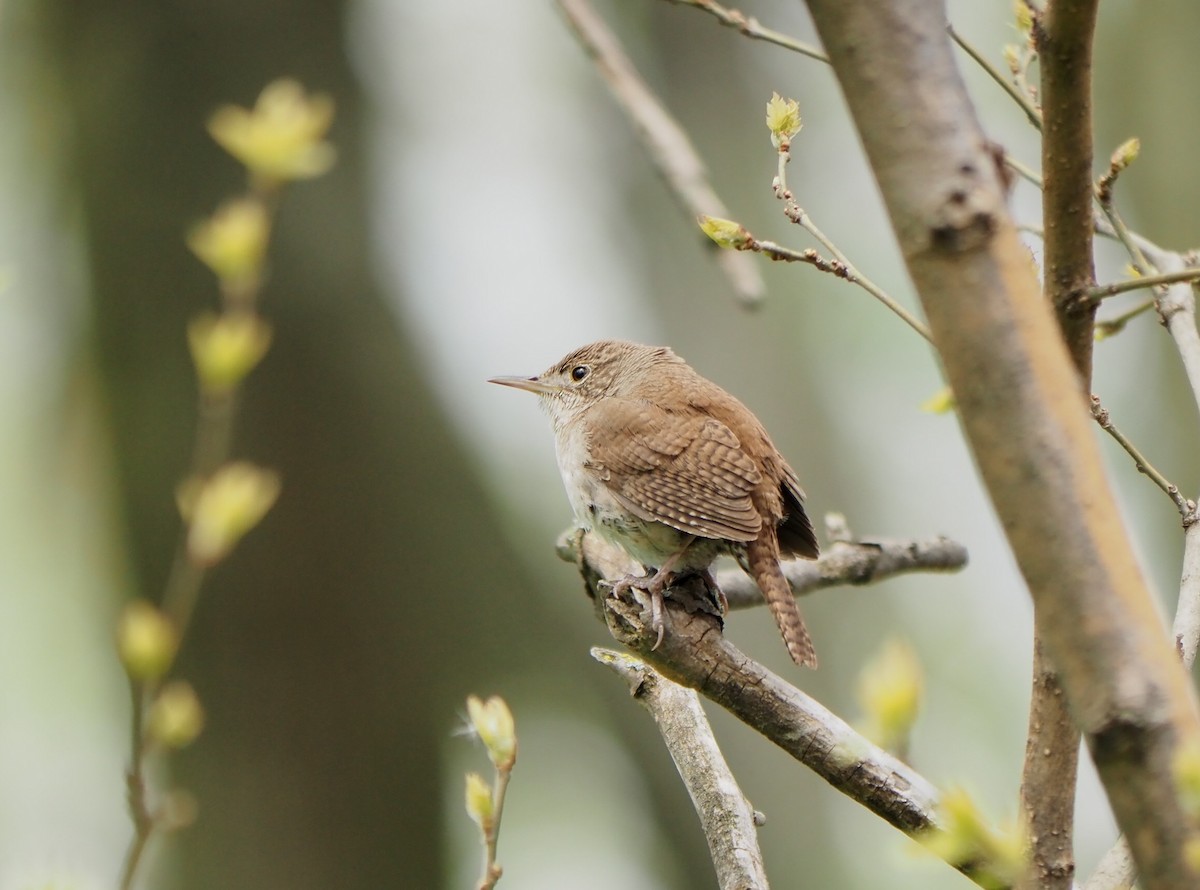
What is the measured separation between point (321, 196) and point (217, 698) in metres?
2.18

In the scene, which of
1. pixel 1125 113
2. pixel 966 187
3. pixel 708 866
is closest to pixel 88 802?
pixel 708 866

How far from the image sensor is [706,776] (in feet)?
6.82

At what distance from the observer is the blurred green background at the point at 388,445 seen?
5145 mm

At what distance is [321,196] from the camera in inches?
219

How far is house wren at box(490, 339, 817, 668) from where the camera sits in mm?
2865

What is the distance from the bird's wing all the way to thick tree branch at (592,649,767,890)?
1.70ft

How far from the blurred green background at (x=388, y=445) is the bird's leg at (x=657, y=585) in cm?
181

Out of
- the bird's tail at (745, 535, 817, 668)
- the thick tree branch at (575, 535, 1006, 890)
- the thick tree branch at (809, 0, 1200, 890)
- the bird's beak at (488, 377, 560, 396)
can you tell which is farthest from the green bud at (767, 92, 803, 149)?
the bird's beak at (488, 377, 560, 396)

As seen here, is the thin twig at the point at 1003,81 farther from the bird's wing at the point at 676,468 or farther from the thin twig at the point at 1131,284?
the bird's wing at the point at 676,468

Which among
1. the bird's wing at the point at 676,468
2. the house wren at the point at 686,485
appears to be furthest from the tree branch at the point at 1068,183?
the bird's wing at the point at 676,468

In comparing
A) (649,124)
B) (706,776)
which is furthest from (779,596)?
(649,124)

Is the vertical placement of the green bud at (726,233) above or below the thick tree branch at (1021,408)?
above

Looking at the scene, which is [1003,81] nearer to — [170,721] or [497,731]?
[497,731]

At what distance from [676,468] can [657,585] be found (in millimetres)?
654
